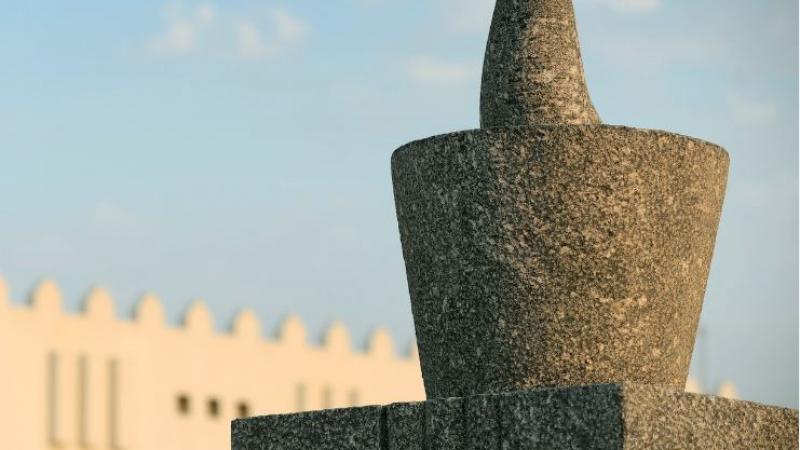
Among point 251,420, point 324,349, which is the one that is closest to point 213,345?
point 324,349

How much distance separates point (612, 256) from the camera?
17.9ft

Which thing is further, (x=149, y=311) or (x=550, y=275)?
(x=149, y=311)

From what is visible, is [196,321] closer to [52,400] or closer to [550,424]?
[52,400]

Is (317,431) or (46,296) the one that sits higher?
(46,296)

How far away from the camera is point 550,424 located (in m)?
5.05

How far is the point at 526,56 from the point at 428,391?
1.27 meters

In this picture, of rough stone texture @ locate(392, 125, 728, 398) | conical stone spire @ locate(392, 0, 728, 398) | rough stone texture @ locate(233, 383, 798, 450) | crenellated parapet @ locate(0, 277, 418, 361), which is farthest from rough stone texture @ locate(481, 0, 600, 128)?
crenellated parapet @ locate(0, 277, 418, 361)

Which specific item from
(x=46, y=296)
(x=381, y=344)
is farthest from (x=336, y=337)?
(x=46, y=296)

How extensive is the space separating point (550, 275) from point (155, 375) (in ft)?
81.2

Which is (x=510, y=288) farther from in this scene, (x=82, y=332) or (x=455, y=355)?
(x=82, y=332)

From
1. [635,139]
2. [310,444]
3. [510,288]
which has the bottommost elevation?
[310,444]

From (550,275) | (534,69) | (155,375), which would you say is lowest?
(550,275)

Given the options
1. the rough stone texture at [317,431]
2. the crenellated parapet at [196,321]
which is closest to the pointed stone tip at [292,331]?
the crenellated parapet at [196,321]

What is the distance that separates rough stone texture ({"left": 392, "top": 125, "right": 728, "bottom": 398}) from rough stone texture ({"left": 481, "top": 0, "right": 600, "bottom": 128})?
0.34 m
